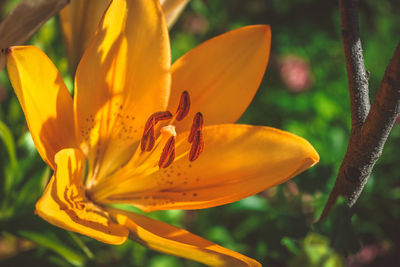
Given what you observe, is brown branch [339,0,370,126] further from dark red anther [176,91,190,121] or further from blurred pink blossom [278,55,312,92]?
blurred pink blossom [278,55,312,92]

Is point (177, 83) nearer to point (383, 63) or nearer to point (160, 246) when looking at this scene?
point (160, 246)

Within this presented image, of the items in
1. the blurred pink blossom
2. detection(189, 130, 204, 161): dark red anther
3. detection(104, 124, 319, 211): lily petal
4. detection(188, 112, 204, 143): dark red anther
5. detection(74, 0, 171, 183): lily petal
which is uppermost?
detection(74, 0, 171, 183): lily petal

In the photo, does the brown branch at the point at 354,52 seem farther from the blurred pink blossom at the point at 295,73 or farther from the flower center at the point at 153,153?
the blurred pink blossom at the point at 295,73

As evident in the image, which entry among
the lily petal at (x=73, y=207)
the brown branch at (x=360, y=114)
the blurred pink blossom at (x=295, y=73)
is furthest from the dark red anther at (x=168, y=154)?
the blurred pink blossom at (x=295, y=73)

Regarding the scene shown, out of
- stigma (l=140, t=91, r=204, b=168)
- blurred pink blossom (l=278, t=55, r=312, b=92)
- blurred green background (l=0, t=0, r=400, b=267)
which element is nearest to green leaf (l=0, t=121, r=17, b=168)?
blurred green background (l=0, t=0, r=400, b=267)

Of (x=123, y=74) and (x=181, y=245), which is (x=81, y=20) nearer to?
(x=123, y=74)
